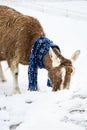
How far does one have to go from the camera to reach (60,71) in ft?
21.3

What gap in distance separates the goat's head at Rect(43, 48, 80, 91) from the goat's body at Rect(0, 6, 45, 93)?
118cm

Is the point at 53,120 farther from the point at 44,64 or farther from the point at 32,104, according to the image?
the point at 44,64

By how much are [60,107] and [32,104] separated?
18.8 inches

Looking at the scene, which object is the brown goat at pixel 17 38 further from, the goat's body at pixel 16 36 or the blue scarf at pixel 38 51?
the blue scarf at pixel 38 51

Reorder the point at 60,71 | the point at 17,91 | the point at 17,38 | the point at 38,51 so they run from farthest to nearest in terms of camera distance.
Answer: the point at 17,91
the point at 17,38
the point at 38,51
the point at 60,71

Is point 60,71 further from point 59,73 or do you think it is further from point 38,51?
point 38,51

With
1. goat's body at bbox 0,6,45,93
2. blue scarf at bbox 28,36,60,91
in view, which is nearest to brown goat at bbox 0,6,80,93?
goat's body at bbox 0,6,45,93

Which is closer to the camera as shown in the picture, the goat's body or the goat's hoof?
the goat's body

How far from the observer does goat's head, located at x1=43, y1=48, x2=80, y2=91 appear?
6.40 meters

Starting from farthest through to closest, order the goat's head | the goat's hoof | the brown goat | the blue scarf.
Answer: the goat's hoof, the brown goat, the blue scarf, the goat's head

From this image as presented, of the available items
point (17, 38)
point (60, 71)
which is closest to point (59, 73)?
point (60, 71)

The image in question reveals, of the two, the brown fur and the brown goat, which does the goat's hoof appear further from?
the brown fur

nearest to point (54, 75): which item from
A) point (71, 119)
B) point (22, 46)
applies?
point (22, 46)

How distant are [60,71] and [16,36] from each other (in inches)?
73.6
